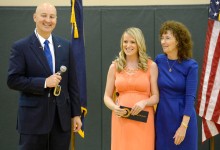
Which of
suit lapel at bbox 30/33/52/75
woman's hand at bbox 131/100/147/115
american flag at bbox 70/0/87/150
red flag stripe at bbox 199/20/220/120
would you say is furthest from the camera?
red flag stripe at bbox 199/20/220/120

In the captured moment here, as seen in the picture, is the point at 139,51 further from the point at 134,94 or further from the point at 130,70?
the point at 134,94

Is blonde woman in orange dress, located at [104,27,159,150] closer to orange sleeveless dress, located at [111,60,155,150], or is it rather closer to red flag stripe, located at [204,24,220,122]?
orange sleeveless dress, located at [111,60,155,150]

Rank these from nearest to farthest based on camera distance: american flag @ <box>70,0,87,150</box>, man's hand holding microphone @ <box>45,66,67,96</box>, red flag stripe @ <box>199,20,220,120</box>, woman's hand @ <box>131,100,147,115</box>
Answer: man's hand holding microphone @ <box>45,66,67,96</box>, woman's hand @ <box>131,100,147,115</box>, american flag @ <box>70,0,87,150</box>, red flag stripe @ <box>199,20,220,120</box>

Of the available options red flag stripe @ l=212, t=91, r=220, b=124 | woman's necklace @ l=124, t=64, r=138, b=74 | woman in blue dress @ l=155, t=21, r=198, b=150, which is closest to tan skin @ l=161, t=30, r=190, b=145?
woman in blue dress @ l=155, t=21, r=198, b=150

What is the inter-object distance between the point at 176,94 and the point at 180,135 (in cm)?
36

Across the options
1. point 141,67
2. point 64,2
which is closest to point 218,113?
point 141,67

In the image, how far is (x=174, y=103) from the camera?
116 inches

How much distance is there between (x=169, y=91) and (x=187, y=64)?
0.29 metres

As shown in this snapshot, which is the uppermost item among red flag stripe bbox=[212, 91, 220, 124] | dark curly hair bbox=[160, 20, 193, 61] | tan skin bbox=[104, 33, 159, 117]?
dark curly hair bbox=[160, 20, 193, 61]

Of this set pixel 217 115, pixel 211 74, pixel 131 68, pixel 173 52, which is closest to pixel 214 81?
pixel 211 74

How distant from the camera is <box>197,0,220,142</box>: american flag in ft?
13.0

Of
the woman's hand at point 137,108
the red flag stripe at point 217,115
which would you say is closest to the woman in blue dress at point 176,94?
the woman's hand at point 137,108

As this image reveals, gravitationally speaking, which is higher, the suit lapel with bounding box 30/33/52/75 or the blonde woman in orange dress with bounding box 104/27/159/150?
the suit lapel with bounding box 30/33/52/75

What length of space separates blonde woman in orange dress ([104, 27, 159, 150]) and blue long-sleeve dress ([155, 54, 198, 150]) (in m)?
0.07
